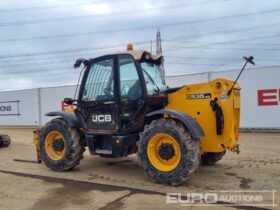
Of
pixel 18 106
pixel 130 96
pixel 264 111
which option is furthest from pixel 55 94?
pixel 130 96

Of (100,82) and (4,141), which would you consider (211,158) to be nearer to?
(100,82)

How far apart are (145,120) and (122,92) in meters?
0.70

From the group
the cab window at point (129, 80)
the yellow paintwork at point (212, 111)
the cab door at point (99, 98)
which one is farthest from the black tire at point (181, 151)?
the cab door at point (99, 98)

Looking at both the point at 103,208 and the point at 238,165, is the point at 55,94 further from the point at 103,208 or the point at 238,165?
the point at 103,208

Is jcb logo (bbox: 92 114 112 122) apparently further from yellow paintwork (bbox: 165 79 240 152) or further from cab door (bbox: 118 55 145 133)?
yellow paintwork (bbox: 165 79 240 152)

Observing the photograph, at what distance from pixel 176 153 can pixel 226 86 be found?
1.52m

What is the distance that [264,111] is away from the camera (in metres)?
15.5

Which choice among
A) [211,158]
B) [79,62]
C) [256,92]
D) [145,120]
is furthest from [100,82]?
[256,92]

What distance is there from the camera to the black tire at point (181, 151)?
5836mm

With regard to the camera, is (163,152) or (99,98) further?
(99,98)

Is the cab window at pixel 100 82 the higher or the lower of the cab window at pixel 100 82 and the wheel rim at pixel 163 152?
the higher

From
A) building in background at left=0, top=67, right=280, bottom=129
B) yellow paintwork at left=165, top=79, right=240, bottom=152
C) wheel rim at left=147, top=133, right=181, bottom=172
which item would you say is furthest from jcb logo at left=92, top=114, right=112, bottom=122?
building in background at left=0, top=67, right=280, bottom=129

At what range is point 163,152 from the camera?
615 centimetres

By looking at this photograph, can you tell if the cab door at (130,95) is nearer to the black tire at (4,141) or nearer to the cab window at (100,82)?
the cab window at (100,82)
